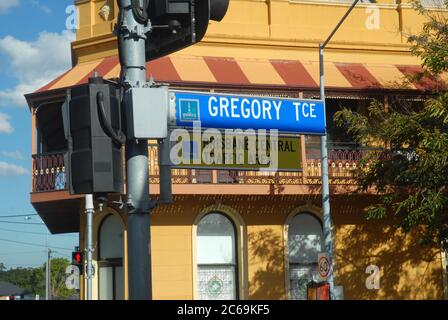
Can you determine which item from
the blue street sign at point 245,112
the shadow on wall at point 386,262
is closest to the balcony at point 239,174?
the shadow on wall at point 386,262

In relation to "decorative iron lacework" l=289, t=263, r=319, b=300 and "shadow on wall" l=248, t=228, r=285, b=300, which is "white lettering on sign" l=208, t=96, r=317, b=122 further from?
"decorative iron lacework" l=289, t=263, r=319, b=300

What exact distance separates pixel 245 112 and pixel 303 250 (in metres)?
14.7

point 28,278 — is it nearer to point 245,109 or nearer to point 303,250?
point 303,250

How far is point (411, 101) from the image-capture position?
69.7ft

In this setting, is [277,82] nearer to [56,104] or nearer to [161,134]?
[56,104]

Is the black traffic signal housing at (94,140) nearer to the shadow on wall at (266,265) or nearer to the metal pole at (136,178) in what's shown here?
the metal pole at (136,178)

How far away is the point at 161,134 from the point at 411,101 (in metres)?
16.5

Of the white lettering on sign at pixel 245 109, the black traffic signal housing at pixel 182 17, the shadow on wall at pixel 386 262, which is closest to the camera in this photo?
the black traffic signal housing at pixel 182 17

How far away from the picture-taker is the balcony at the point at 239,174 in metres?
19.2

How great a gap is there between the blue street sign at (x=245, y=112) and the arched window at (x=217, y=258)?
13482mm

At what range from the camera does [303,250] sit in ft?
67.9

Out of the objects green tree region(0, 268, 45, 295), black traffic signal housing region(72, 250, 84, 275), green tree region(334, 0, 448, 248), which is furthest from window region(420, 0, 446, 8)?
green tree region(0, 268, 45, 295)

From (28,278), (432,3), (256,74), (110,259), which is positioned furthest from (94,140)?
(28,278)
